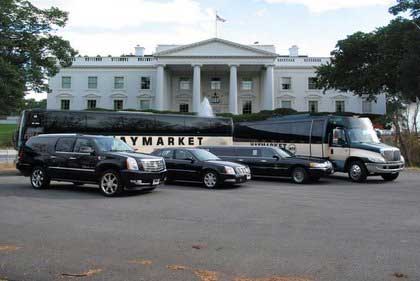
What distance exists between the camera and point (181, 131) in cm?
2739

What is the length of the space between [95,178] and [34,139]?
3310mm

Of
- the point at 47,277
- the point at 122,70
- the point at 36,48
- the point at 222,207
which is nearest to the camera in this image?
the point at 47,277

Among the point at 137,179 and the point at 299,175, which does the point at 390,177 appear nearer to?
the point at 299,175

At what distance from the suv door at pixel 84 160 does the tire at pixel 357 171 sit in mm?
11915

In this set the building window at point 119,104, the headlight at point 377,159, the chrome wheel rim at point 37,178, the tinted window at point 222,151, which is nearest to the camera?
the chrome wheel rim at point 37,178

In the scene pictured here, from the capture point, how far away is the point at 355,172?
21.0 m

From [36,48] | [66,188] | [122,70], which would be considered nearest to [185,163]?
[66,188]

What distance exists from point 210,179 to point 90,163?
14.8ft

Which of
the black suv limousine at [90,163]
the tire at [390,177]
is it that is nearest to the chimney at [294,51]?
the tire at [390,177]

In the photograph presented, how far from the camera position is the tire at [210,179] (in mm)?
16625

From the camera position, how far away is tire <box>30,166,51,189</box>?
15154 millimetres

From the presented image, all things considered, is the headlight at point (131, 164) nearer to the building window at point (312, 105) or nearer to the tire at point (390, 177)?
the tire at point (390, 177)

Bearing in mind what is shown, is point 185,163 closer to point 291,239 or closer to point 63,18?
point 291,239

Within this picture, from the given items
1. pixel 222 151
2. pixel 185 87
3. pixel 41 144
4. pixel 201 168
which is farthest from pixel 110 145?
pixel 185 87
